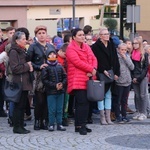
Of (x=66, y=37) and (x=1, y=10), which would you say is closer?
(x=66, y=37)

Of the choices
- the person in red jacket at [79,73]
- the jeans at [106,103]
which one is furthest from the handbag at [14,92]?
the jeans at [106,103]

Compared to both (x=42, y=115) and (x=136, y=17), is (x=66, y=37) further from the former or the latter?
(x=136, y=17)

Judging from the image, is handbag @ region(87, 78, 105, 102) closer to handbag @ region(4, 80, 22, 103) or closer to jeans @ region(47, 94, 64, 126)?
jeans @ region(47, 94, 64, 126)

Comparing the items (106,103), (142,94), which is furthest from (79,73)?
(142,94)

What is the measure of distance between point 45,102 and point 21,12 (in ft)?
51.1

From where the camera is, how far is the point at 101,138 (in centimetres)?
1041

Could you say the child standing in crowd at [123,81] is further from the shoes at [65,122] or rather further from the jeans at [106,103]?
the shoes at [65,122]

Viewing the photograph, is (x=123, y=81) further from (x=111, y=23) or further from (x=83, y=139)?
(x=111, y=23)

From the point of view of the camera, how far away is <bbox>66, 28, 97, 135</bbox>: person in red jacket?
10.7 m

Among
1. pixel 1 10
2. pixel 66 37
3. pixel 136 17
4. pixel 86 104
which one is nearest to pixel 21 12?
pixel 1 10

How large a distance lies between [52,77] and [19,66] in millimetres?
657

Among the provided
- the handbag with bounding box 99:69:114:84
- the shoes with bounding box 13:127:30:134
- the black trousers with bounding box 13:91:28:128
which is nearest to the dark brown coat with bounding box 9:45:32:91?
the black trousers with bounding box 13:91:28:128

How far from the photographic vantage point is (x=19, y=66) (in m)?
10.5

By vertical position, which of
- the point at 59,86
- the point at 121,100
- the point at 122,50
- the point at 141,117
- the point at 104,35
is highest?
the point at 104,35
